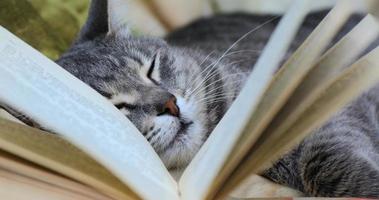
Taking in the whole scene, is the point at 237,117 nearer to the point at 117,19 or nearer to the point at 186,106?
the point at 186,106

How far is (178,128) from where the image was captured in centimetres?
79

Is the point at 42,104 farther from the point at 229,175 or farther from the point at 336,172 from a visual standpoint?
the point at 336,172

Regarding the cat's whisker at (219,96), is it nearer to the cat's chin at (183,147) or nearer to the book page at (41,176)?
the cat's chin at (183,147)

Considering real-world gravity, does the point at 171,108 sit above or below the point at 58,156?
below

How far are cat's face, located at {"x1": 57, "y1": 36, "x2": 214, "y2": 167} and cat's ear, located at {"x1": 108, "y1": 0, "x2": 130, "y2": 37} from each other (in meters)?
0.01

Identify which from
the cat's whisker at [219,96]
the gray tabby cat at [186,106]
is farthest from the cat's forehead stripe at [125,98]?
the cat's whisker at [219,96]

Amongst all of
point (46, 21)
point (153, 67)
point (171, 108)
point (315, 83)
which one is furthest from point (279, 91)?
point (46, 21)

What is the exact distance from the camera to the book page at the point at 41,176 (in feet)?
1.87

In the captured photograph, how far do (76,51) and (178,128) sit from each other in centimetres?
22

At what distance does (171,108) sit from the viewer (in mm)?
779

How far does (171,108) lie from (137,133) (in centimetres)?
19

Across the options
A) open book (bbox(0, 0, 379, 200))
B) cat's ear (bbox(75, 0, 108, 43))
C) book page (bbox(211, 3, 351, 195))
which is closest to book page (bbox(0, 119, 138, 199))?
open book (bbox(0, 0, 379, 200))

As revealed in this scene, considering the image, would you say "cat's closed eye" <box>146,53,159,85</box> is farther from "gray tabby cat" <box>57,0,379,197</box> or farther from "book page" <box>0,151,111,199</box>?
"book page" <box>0,151,111,199</box>

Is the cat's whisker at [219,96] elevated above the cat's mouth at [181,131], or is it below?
below
